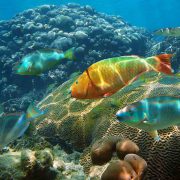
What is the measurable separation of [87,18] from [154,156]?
14.8 meters

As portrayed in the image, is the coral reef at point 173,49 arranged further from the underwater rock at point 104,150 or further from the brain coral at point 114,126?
the underwater rock at point 104,150

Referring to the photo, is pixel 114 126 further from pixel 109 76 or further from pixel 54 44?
pixel 54 44

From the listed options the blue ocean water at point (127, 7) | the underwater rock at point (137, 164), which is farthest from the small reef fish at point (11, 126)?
the blue ocean water at point (127, 7)

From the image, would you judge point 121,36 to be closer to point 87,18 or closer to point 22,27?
point 87,18

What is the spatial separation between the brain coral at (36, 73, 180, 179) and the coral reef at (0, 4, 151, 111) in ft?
20.0

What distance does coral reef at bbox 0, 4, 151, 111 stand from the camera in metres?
13.5

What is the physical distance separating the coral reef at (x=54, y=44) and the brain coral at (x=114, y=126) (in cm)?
609

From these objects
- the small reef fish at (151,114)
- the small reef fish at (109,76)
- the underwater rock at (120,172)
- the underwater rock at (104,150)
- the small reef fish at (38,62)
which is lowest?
the underwater rock at (120,172)

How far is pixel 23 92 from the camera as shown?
1381 cm

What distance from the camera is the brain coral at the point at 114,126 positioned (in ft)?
13.1

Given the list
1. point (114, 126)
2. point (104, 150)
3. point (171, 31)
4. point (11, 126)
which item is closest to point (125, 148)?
point (104, 150)

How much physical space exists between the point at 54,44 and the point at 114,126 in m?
9.58

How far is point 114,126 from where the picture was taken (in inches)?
195

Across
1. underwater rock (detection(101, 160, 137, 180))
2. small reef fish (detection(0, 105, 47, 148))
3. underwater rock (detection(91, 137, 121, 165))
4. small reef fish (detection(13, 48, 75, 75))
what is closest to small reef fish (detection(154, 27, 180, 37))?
small reef fish (detection(13, 48, 75, 75))
